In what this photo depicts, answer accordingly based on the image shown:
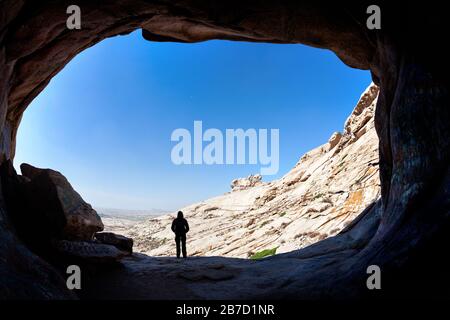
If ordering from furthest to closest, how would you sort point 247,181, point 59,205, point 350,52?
point 247,181 < point 350,52 < point 59,205

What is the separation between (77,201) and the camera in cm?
1188

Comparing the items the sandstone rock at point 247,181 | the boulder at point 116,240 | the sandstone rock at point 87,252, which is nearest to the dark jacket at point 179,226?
the boulder at point 116,240

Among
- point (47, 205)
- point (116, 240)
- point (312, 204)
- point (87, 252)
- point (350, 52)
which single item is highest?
point (350, 52)

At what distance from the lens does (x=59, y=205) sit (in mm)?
10625

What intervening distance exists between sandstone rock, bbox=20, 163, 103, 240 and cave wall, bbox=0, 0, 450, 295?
5.16ft

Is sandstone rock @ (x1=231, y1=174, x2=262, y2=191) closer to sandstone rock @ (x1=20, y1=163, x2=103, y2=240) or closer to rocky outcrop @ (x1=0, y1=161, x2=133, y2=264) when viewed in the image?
sandstone rock @ (x1=20, y1=163, x2=103, y2=240)

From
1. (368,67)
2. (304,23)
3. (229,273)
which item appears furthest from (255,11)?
(229,273)

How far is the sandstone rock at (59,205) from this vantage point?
10.4 meters

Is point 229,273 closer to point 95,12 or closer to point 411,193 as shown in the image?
point 411,193

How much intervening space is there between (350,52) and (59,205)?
13412mm

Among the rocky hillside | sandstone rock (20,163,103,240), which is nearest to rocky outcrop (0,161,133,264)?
sandstone rock (20,163,103,240)

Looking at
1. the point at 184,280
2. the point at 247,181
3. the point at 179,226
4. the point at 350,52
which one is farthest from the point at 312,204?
the point at 247,181

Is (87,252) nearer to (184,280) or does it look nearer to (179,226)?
(184,280)

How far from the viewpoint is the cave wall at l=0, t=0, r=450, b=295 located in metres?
6.80
